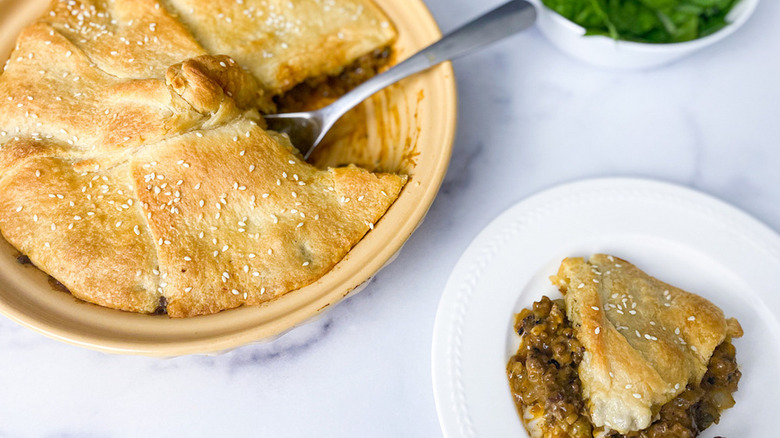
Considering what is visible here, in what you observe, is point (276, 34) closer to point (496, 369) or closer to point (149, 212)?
point (149, 212)

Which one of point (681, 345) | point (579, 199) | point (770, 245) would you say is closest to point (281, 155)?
point (579, 199)

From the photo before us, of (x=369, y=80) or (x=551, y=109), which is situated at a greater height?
(x=369, y=80)

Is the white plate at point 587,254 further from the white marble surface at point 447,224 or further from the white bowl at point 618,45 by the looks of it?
the white bowl at point 618,45

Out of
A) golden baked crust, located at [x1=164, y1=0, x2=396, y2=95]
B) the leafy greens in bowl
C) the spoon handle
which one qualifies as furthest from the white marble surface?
golden baked crust, located at [x1=164, y1=0, x2=396, y2=95]

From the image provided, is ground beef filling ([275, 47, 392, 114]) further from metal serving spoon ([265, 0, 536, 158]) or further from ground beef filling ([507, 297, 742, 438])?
ground beef filling ([507, 297, 742, 438])

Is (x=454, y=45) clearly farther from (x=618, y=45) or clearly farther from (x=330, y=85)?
Answer: (x=618, y=45)

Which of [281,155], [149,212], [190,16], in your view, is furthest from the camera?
[190,16]
